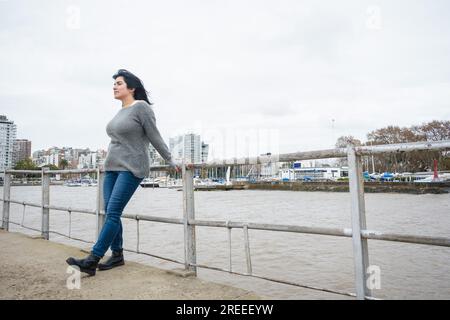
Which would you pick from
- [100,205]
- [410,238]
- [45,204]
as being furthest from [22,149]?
[410,238]

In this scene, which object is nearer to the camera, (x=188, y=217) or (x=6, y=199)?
(x=188, y=217)

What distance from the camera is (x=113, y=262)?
3.08 metres

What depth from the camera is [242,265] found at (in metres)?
6.40

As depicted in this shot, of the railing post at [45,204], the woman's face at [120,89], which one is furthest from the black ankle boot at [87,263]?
the railing post at [45,204]

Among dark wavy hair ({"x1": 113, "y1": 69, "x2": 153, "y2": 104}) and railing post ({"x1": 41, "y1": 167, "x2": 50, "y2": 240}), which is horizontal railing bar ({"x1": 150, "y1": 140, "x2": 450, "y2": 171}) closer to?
dark wavy hair ({"x1": 113, "y1": 69, "x2": 153, "y2": 104})

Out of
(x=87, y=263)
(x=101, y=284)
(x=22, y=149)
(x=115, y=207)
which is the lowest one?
(x=101, y=284)

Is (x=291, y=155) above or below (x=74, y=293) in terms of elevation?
above

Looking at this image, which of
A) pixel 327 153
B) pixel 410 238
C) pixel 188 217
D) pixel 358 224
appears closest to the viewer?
pixel 410 238

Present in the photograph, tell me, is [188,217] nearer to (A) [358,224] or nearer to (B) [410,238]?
(A) [358,224]

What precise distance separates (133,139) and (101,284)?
121cm

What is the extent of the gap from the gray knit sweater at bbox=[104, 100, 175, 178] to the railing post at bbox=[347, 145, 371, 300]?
158 cm
